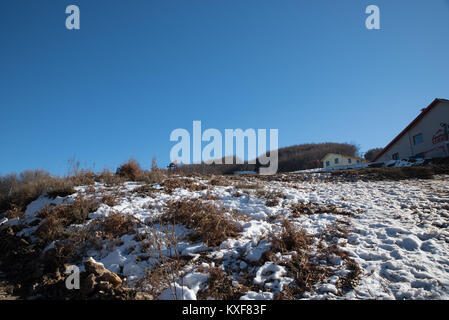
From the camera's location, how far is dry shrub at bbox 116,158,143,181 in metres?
8.59

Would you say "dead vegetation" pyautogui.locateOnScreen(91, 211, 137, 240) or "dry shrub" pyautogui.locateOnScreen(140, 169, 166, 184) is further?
"dry shrub" pyautogui.locateOnScreen(140, 169, 166, 184)

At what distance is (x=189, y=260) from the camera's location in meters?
3.37

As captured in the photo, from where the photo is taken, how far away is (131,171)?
8.91 m

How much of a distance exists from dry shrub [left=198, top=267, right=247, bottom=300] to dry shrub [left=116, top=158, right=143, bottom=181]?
6501 mm

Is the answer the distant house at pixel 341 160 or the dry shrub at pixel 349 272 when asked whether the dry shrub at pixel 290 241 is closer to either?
the dry shrub at pixel 349 272

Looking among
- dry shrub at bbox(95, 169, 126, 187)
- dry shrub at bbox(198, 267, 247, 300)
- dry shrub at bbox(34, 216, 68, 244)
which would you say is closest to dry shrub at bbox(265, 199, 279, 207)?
dry shrub at bbox(198, 267, 247, 300)

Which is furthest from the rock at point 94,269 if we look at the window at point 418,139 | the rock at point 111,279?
the window at point 418,139

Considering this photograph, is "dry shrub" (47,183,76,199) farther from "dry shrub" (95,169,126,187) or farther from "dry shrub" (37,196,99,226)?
"dry shrub" (95,169,126,187)

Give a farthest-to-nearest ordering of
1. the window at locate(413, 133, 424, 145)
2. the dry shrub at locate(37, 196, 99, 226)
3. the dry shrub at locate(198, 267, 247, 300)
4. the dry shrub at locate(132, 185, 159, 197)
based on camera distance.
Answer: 1. the window at locate(413, 133, 424, 145)
2. the dry shrub at locate(132, 185, 159, 197)
3. the dry shrub at locate(37, 196, 99, 226)
4. the dry shrub at locate(198, 267, 247, 300)

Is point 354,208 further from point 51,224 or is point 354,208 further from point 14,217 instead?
point 14,217

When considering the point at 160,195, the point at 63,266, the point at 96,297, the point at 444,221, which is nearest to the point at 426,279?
the point at 444,221

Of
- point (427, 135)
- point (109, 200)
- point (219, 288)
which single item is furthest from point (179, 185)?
point (427, 135)

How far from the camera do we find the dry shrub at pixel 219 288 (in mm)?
2688

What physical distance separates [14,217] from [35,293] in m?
3.31
